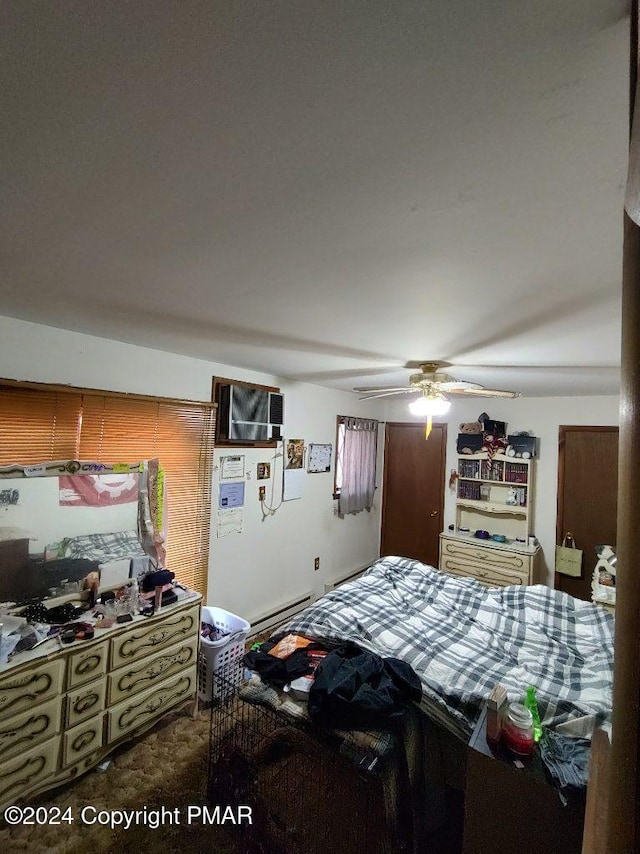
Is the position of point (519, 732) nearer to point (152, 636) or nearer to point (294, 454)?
point (152, 636)

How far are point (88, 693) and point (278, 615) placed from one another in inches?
77.4

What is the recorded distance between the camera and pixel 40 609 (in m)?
2.06

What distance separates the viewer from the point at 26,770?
5.65 feet

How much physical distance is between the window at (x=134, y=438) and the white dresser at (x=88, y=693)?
55cm

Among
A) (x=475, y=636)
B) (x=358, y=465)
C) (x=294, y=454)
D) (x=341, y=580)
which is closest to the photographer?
(x=475, y=636)

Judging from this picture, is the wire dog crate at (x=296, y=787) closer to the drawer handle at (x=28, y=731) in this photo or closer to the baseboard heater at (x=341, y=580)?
the drawer handle at (x=28, y=731)

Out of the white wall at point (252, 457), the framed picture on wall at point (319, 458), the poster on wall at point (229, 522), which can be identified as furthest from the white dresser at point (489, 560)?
the poster on wall at point (229, 522)

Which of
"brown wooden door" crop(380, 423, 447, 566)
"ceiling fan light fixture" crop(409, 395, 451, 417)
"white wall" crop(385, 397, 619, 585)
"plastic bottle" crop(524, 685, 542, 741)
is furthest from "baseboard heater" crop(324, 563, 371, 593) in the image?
"plastic bottle" crop(524, 685, 542, 741)

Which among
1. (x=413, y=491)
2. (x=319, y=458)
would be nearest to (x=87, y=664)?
(x=319, y=458)

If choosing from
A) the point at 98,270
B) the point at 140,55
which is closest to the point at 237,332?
the point at 98,270

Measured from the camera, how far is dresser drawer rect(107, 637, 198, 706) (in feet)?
6.70

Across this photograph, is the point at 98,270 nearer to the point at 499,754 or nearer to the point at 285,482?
the point at 499,754

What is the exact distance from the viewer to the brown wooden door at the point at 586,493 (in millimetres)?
3875

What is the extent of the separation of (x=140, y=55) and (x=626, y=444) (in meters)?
0.80
